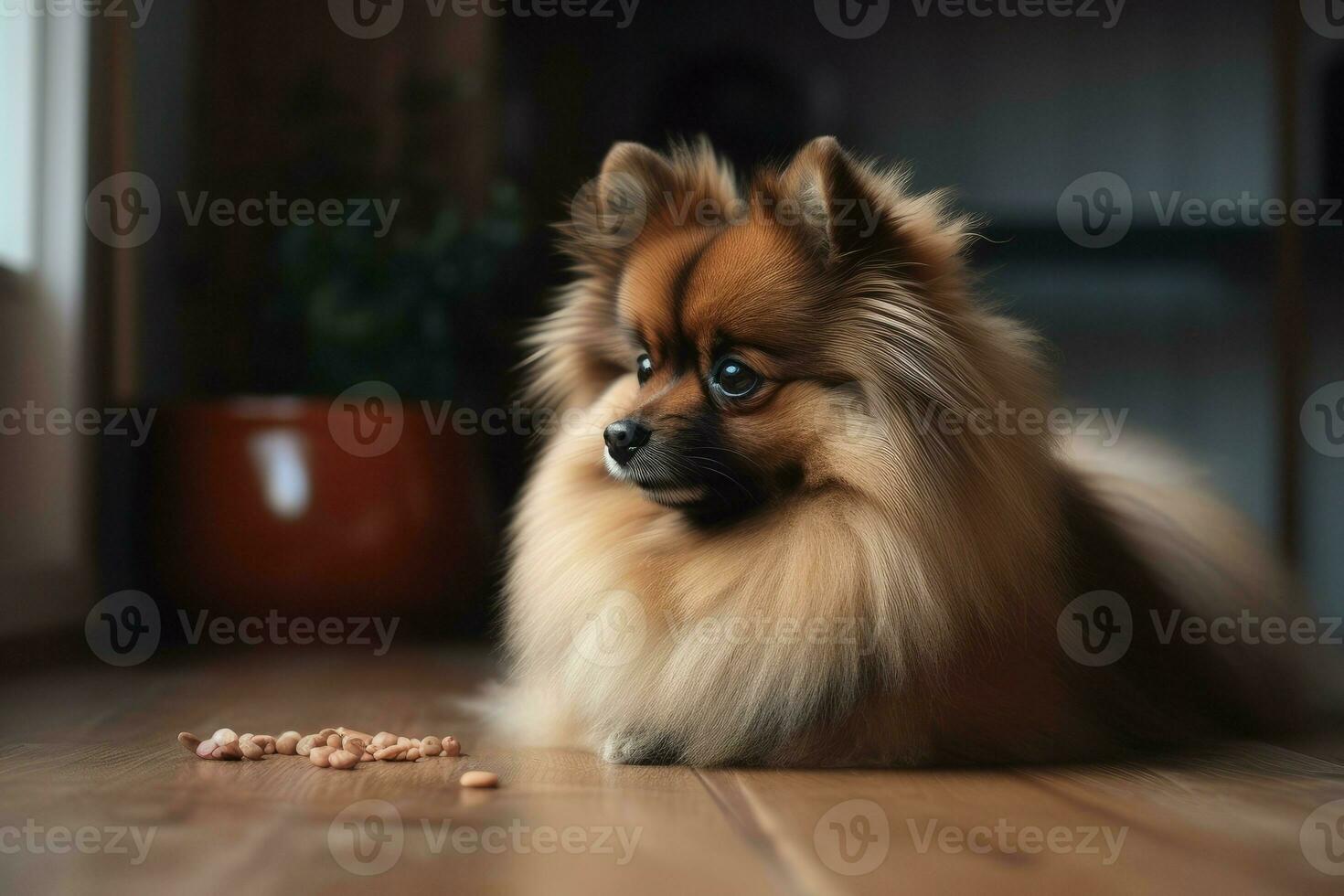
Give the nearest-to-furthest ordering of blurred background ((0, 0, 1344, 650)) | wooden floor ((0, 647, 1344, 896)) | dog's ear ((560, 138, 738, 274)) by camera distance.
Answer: wooden floor ((0, 647, 1344, 896))
dog's ear ((560, 138, 738, 274))
blurred background ((0, 0, 1344, 650))

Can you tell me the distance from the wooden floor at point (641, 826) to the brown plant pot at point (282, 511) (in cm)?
138

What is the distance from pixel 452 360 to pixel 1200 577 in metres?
2.53

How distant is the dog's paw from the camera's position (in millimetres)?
1738

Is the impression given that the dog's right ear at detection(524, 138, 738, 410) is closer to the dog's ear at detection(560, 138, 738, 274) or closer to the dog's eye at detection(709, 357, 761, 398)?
the dog's ear at detection(560, 138, 738, 274)

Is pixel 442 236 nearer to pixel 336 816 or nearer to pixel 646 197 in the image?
pixel 646 197

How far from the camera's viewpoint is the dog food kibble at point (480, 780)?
1593 mm

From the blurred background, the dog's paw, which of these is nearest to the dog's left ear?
the dog's paw

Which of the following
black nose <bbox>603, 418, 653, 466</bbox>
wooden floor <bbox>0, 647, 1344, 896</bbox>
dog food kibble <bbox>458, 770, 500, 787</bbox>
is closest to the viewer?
wooden floor <bbox>0, 647, 1344, 896</bbox>

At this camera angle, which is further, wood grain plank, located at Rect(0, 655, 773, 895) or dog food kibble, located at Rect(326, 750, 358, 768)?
dog food kibble, located at Rect(326, 750, 358, 768)

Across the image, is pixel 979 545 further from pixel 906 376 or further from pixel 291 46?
pixel 291 46

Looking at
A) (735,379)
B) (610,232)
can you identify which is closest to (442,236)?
(610,232)

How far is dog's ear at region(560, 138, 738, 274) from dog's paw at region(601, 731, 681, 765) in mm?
850

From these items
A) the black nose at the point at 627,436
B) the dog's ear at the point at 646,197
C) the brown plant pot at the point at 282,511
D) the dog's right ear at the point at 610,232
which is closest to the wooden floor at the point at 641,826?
the black nose at the point at 627,436

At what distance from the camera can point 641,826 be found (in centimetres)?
139
